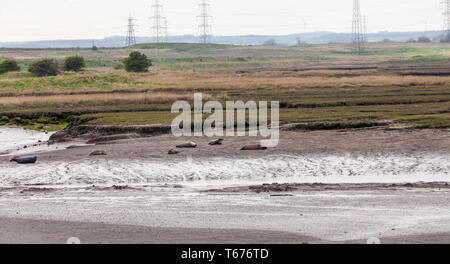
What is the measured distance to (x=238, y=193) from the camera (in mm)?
25047

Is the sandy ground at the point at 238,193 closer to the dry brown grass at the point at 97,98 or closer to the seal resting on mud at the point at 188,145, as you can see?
the seal resting on mud at the point at 188,145

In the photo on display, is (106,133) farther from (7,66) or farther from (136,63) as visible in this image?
(7,66)

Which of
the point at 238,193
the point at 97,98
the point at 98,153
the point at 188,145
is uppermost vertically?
the point at 97,98

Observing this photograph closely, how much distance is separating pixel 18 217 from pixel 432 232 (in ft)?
40.8

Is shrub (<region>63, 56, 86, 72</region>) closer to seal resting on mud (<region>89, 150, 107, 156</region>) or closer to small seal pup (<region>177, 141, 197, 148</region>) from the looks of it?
small seal pup (<region>177, 141, 197, 148</region>)

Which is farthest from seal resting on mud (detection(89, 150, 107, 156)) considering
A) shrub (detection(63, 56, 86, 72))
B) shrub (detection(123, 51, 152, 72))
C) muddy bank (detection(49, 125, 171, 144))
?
→ shrub (detection(63, 56, 86, 72))

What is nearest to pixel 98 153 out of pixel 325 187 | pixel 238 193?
pixel 238 193

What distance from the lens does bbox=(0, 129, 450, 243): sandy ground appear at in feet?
63.4

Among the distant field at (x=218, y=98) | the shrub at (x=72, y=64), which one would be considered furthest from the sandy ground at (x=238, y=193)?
the shrub at (x=72, y=64)

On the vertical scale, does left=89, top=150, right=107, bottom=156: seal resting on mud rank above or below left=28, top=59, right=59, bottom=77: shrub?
below

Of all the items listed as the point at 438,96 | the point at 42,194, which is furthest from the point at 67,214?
the point at 438,96

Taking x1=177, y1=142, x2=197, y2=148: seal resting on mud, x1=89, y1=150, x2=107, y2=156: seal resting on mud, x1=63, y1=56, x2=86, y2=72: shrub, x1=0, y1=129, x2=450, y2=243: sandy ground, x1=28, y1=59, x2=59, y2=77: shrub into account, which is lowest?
x1=0, y1=129, x2=450, y2=243: sandy ground

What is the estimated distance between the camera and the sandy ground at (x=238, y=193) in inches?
760
